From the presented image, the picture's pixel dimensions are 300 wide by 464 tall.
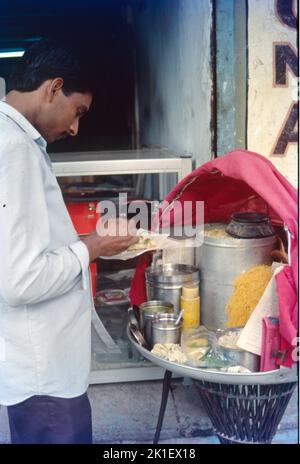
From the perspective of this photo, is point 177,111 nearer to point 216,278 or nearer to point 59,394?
point 216,278

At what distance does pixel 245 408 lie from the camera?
2.58 m

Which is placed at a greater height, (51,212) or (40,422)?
(51,212)

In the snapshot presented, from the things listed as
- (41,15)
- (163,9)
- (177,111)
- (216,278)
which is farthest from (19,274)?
(41,15)

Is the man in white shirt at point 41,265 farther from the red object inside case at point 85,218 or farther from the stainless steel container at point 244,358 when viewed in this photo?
the red object inside case at point 85,218

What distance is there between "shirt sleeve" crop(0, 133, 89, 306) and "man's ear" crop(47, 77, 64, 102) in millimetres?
230

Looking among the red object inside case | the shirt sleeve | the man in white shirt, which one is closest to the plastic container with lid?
the man in white shirt

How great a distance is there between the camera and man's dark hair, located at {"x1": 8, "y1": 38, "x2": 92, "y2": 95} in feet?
6.73

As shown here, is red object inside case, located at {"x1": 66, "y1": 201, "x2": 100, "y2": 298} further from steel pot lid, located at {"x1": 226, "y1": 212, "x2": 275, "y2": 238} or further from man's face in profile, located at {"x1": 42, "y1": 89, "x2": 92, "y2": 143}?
man's face in profile, located at {"x1": 42, "y1": 89, "x2": 92, "y2": 143}

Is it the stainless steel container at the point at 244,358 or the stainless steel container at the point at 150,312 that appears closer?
the stainless steel container at the point at 244,358

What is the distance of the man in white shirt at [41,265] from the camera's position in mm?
1881

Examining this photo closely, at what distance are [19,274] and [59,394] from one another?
49cm

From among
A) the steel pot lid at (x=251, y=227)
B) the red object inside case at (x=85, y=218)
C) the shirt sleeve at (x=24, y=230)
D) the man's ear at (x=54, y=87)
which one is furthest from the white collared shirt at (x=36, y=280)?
the red object inside case at (x=85, y=218)

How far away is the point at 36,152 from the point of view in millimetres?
1952

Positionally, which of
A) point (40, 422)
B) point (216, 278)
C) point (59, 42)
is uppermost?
point (59, 42)
